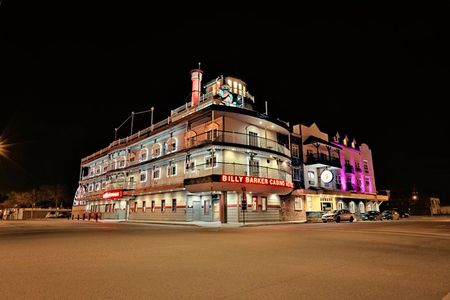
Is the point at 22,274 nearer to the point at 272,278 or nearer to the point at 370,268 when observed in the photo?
the point at 272,278

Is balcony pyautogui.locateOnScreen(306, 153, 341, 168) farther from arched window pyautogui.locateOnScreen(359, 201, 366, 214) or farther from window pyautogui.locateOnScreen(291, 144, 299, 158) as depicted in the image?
arched window pyautogui.locateOnScreen(359, 201, 366, 214)

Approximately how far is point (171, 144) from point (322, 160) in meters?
21.0

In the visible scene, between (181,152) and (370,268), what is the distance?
2567 centimetres

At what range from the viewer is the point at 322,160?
4109 cm

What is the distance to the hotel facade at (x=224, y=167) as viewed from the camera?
95.5ft

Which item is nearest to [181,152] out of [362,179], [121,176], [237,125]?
[237,125]

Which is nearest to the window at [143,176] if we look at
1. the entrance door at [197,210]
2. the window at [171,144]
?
the window at [171,144]

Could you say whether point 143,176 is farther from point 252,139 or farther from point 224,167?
point 252,139

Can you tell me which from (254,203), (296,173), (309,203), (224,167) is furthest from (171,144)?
(309,203)

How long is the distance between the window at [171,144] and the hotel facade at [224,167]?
0.41 feet

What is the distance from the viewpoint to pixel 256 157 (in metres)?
31.8

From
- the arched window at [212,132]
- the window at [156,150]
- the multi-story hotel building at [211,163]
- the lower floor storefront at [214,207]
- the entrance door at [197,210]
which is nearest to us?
the multi-story hotel building at [211,163]

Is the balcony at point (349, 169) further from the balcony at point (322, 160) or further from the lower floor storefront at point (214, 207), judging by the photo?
the lower floor storefront at point (214, 207)

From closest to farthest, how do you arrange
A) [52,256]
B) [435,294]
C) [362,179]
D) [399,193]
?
[435,294] < [52,256] < [362,179] < [399,193]
